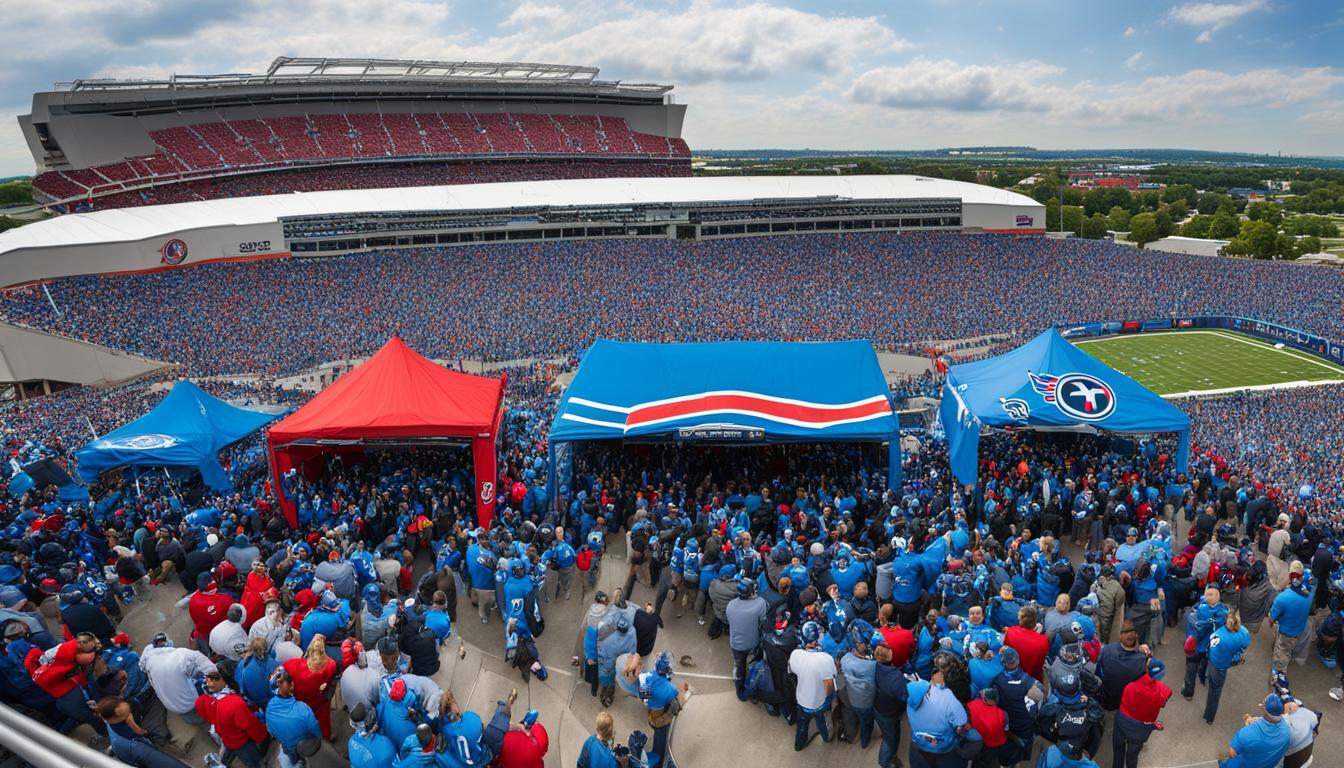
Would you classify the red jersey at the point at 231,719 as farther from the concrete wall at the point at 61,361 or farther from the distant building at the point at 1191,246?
the distant building at the point at 1191,246

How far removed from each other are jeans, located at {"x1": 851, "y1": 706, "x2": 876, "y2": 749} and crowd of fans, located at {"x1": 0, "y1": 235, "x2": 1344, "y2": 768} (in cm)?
3

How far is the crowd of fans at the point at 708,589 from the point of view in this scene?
498 centimetres

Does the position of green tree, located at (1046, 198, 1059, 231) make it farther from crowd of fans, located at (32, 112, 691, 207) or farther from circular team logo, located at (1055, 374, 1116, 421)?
circular team logo, located at (1055, 374, 1116, 421)

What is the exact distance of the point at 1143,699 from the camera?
4965mm

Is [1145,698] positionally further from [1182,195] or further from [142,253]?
[1182,195]

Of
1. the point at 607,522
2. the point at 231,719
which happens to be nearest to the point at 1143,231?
the point at 607,522

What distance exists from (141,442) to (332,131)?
48.7m

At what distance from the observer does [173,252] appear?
3322cm

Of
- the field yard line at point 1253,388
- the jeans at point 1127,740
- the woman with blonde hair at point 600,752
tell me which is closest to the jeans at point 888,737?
the jeans at point 1127,740

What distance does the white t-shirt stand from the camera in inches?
214

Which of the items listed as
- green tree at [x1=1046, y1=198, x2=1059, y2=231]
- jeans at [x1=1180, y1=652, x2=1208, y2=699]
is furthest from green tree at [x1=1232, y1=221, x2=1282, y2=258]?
jeans at [x1=1180, y1=652, x2=1208, y2=699]

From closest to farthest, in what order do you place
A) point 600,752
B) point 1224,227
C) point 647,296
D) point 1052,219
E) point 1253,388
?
point 600,752 < point 1253,388 < point 647,296 < point 1224,227 < point 1052,219

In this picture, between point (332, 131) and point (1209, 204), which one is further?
point (1209, 204)

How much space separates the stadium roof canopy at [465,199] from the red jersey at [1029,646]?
37.0 meters
